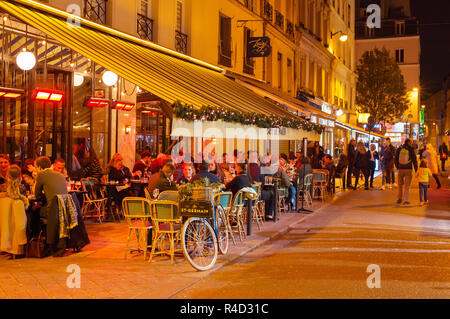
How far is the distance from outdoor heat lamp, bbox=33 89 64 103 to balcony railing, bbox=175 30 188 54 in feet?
19.0

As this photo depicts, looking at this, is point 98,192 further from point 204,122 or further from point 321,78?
point 321,78

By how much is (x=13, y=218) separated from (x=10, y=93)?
15.5 ft

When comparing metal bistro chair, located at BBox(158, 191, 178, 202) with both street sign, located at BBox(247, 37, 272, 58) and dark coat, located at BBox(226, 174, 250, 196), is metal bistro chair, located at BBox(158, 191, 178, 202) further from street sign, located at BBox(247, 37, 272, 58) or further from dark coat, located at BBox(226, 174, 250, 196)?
street sign, located at BBox(247, 37, 272, 58)

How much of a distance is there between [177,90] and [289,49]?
19201 mm

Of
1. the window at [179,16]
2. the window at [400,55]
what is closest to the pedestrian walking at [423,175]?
the window at [179,16]

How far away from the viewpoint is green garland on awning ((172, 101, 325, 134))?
993cm

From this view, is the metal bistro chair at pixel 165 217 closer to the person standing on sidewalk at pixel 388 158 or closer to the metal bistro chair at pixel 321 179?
the metal bistro chair at pixel 321 179

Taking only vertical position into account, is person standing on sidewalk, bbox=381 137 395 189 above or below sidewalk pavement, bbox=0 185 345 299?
above

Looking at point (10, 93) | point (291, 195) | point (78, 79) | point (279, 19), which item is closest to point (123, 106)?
point (78, 79)

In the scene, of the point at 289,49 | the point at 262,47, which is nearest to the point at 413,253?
the point at 262,47

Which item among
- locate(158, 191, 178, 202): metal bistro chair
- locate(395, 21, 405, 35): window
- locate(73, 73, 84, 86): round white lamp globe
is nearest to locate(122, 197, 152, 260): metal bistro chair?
locate(158, 191, 178, 202): metal bistro chair

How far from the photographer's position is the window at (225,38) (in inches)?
813

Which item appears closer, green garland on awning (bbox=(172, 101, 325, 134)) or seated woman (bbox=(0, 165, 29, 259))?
seated woman (bbox=(0, 165, 29, 259))

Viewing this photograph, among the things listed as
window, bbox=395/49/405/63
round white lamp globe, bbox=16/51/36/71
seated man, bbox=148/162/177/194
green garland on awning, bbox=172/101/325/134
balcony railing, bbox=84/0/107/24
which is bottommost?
seated man, bbox=148/162/177/194
